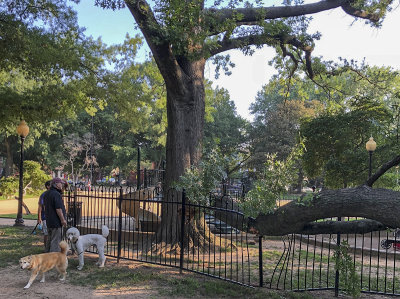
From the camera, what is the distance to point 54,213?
7.18m

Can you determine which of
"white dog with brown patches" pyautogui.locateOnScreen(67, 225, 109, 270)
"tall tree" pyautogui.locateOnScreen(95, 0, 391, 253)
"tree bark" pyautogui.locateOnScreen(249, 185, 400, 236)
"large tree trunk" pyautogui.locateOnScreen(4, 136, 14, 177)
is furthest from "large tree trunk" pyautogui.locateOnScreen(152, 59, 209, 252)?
"large tree trunk" pyautogui.locateOnScreen(4, 136, 14, 177)

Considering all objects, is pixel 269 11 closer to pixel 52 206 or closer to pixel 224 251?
pixel 224 251

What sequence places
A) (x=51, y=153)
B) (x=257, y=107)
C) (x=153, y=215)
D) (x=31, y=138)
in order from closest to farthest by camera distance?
1. (x=153, y=215)
2. (x=31, y=138)
3. (x=51, y=153)
4. (x=257, y=107)

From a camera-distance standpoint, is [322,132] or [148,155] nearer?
[322,132]

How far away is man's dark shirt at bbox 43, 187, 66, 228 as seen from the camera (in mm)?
7098

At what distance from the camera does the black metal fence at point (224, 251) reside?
254 inches

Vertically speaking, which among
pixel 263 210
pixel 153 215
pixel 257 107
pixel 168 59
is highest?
pixel 257 107

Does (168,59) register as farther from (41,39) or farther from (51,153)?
(51,153)

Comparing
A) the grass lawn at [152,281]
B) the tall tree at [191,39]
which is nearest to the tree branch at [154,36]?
the tall tree at [191,39]

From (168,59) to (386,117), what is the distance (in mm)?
9555

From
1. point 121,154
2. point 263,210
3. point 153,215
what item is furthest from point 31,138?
point 263,210

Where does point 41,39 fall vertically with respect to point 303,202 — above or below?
above

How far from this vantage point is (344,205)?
4980 mm

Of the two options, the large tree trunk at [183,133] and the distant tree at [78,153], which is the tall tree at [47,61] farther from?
the distant tree at [78,153]
